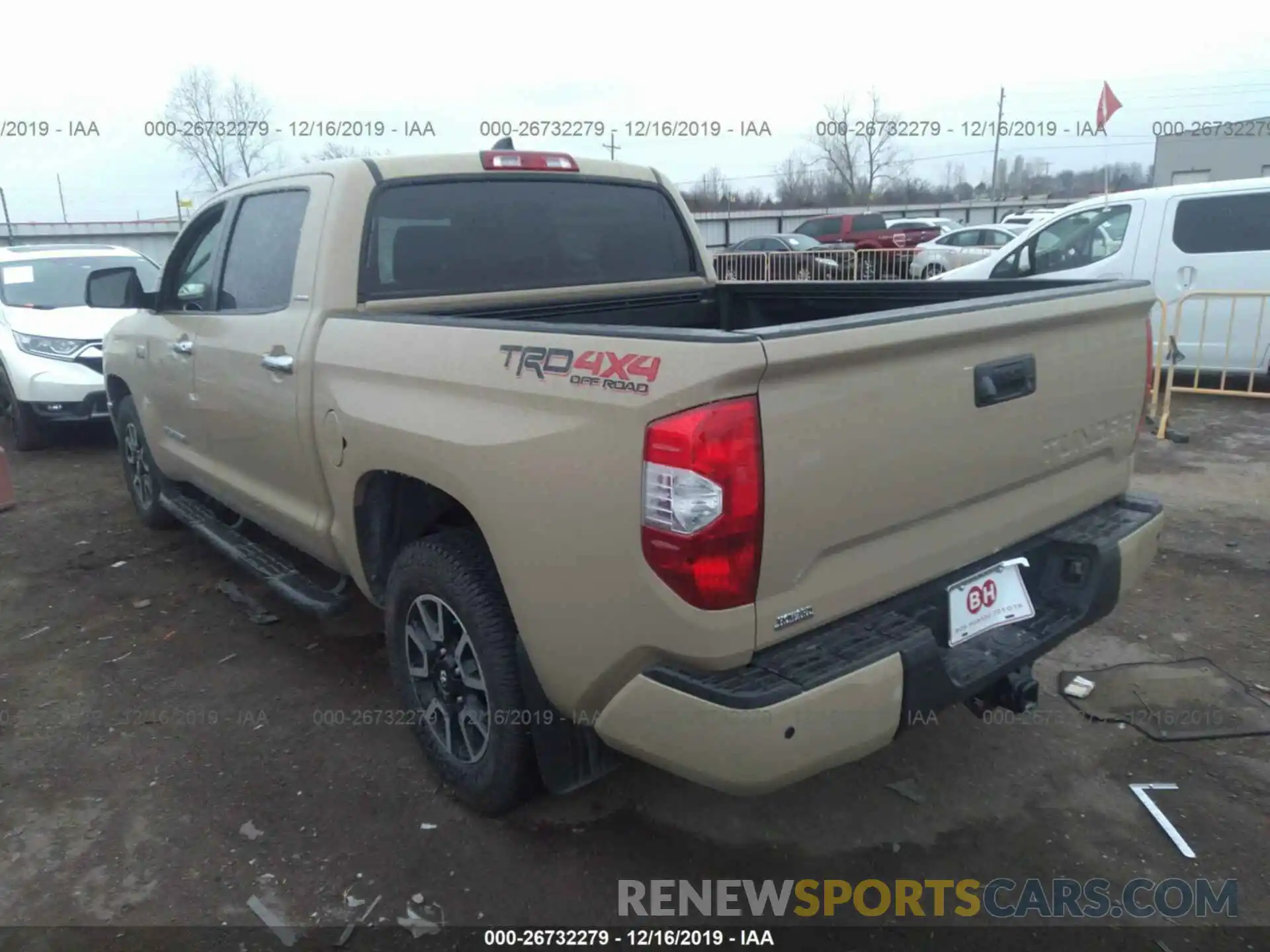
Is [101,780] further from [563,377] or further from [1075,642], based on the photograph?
[1075,642]

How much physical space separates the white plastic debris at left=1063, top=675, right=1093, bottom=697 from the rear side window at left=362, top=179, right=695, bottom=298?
235 cm

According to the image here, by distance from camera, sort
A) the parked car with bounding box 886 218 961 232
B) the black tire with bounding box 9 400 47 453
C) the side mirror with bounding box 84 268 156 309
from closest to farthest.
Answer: the side mirror with bounding box 84 268 156 309 → the black tire with bounding box 9 400 47 453 → the parked car with bounding box 886 218 961 232

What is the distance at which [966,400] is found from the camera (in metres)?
2.32

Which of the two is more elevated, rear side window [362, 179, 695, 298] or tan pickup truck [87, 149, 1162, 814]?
rear side window [362, 179, 695, 298]

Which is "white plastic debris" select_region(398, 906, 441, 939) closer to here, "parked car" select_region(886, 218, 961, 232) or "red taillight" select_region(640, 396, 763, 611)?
"red taillight" select_region(640, 396, 763, 611)

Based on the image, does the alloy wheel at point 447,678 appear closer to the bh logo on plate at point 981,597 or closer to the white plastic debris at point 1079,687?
the bh logo on plate at point 981,597

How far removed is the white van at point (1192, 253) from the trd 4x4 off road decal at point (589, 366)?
7.49 metres

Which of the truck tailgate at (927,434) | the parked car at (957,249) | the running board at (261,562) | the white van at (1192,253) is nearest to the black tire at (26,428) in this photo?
the running board at (261,562)

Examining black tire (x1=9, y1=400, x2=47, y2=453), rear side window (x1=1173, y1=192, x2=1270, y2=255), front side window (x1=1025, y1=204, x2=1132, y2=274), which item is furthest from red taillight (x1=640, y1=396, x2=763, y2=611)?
rear side window (x1=1173, y1=192, x2=1270, y2=255)

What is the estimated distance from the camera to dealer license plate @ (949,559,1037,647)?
246 cm

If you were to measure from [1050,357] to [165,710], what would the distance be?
345 cm

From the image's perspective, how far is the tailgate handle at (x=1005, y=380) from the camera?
2342 mm

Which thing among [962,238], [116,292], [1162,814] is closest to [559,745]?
[1162,814]

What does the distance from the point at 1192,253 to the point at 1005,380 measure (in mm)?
7811
